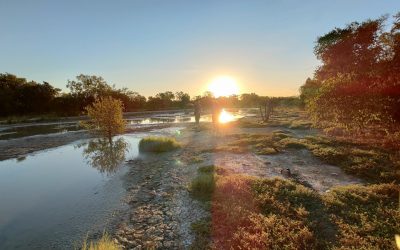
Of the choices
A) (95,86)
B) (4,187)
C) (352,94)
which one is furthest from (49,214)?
(95,86)

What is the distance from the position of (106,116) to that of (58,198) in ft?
50.0

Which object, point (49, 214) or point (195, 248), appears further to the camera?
point (49, 214)

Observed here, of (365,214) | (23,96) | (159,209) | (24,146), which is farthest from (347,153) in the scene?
(23,96)

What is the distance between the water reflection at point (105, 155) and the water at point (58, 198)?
0.23 ft

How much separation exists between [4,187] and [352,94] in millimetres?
19050

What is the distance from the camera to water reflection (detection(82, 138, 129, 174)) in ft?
66.3

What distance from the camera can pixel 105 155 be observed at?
24.4 metres

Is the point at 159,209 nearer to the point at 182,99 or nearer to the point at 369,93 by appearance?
the point at 369,93

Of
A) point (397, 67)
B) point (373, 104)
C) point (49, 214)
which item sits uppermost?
point (397, 67)

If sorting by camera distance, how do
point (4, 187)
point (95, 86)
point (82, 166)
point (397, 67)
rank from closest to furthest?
point (397, 67), point (4, 187), point (82, 166), point (95, 86)

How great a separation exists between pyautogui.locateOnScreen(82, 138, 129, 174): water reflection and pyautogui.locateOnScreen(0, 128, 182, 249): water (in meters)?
0.07

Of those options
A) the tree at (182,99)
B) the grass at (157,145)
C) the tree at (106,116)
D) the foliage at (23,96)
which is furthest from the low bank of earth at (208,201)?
the tree at (182,99)

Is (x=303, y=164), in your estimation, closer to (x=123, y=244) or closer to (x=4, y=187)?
(x=123, y=244)

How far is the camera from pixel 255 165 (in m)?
18.3
